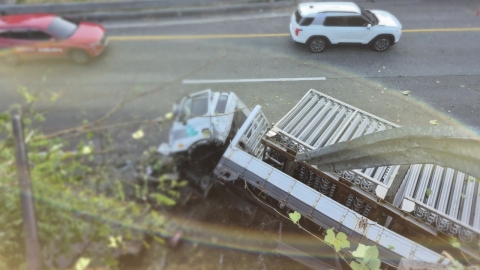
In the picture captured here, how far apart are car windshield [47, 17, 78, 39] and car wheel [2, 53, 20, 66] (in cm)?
103

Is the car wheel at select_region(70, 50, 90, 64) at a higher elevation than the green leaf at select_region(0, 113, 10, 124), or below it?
higher

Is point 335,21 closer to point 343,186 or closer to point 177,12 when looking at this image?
point 177,12

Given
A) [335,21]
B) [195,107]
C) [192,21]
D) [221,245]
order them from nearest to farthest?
[221,245], [195,107], [335,21], [192,21]

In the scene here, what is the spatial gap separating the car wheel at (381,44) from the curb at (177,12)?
11.7 feet

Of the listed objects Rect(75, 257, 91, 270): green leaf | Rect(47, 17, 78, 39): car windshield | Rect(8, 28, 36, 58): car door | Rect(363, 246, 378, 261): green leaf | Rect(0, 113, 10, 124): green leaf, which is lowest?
Rect(75, 257, 91, 270): green leaf

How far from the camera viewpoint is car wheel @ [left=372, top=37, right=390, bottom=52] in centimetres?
950

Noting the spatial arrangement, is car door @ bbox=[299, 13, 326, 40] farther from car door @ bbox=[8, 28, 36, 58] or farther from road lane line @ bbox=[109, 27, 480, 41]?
car door @ bbox=[8, 28, 36, 58]

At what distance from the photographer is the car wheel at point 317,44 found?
952 cm

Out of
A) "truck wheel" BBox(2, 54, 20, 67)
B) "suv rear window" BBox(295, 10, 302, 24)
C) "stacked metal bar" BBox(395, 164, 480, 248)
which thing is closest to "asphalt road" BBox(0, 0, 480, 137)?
"truck wheel" BBox(2, 54, 20, 67)

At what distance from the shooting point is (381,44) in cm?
958

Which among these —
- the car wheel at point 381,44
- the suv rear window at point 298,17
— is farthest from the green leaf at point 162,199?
the car wheel at point 381,44

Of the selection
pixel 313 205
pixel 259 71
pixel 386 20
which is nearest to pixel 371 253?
pixel 313 205

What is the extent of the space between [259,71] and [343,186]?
5.15 meters

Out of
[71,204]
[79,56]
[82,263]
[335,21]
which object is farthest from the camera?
[335,21]
